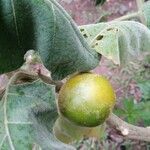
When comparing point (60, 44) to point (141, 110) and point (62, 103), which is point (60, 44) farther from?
point (141, 110)

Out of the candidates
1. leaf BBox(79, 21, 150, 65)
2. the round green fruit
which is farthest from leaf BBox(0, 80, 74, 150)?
leaf BBox(79, 21, 150, 65)

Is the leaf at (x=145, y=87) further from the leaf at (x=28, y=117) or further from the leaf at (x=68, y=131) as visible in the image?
the leaf at (x=28, y=117)

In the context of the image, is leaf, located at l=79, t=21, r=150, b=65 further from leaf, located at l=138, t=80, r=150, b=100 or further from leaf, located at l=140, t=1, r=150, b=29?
leaf, located at l=138, t=80, r=150, b=100

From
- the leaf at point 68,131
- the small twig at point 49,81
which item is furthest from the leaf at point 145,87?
the small twig at point 49,81

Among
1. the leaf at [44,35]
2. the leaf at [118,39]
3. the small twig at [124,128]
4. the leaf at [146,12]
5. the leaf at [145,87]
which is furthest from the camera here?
the leaf at [145,87]

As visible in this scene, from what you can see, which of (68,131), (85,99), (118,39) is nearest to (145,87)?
(68,131)

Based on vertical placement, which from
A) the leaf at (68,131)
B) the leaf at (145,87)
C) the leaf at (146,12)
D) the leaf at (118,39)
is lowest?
the leaf at (145,87)
